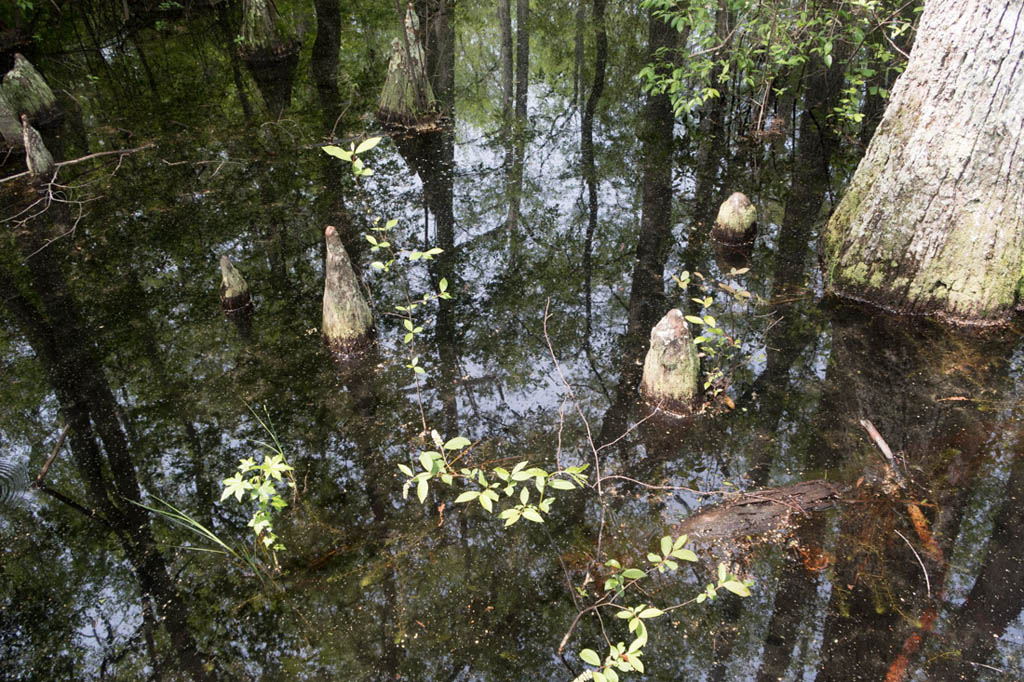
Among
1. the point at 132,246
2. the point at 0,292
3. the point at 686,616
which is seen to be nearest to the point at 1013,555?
the point at 686,616

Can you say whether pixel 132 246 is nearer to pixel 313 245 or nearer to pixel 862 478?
pixel 313 245

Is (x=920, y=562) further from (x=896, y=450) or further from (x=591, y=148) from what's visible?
(x=591, y=148)

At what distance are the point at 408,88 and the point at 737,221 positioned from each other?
413 cm

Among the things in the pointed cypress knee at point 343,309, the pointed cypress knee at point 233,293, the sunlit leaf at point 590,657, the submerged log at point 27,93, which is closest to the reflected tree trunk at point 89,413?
the pointed cypress knee at point 233,293

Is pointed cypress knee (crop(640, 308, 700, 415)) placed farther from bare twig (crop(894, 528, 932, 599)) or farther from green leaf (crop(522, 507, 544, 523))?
green leaf (crop(522, 507, 544, 523))

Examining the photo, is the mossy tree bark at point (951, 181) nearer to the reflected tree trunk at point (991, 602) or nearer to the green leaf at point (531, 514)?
the reflected tree trunk at point (991, 602)

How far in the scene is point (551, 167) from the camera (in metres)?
6.96

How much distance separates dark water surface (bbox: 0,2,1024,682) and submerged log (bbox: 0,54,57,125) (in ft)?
4.48

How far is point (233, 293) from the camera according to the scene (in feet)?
16.1

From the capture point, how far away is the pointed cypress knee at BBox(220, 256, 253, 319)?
4883 mm

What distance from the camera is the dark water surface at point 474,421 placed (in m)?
2.88

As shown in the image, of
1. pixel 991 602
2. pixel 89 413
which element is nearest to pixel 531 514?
pixel 991 602

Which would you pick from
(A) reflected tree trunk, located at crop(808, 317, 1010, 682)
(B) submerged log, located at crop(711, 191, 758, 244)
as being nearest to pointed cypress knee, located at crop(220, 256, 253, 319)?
(B) submerged log, located at crop(711, 191, 758, 244)

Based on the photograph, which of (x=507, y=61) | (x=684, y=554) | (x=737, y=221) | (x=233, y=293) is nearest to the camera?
(x=684, y=554)
